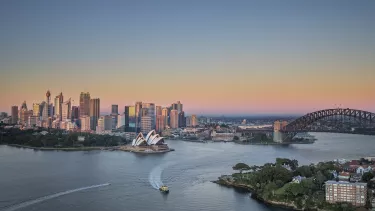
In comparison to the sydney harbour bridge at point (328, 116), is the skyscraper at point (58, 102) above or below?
above

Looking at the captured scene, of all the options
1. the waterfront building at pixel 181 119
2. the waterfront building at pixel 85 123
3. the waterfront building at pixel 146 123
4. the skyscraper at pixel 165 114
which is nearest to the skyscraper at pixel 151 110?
the skyscraper at pixel 165 114

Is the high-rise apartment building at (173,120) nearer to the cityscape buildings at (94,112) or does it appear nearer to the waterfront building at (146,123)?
the waterfront building at (146,123)

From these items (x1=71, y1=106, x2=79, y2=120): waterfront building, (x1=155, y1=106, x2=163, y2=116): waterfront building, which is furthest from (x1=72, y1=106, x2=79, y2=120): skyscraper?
(x1=155, y1=106, x2=163, y2=116): waterfront building

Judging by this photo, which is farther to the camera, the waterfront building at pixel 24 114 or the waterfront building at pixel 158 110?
the waterfront building at pixel 158 110

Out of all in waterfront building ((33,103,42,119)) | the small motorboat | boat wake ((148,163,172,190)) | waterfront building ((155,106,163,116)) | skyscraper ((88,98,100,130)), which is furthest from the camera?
waterfront building ((33,103,42,119))

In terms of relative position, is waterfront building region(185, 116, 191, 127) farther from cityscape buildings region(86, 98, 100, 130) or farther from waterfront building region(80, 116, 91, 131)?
waterfront building region(80, 116, 91, 131)

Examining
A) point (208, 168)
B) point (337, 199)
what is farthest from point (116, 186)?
point (337, 199)
